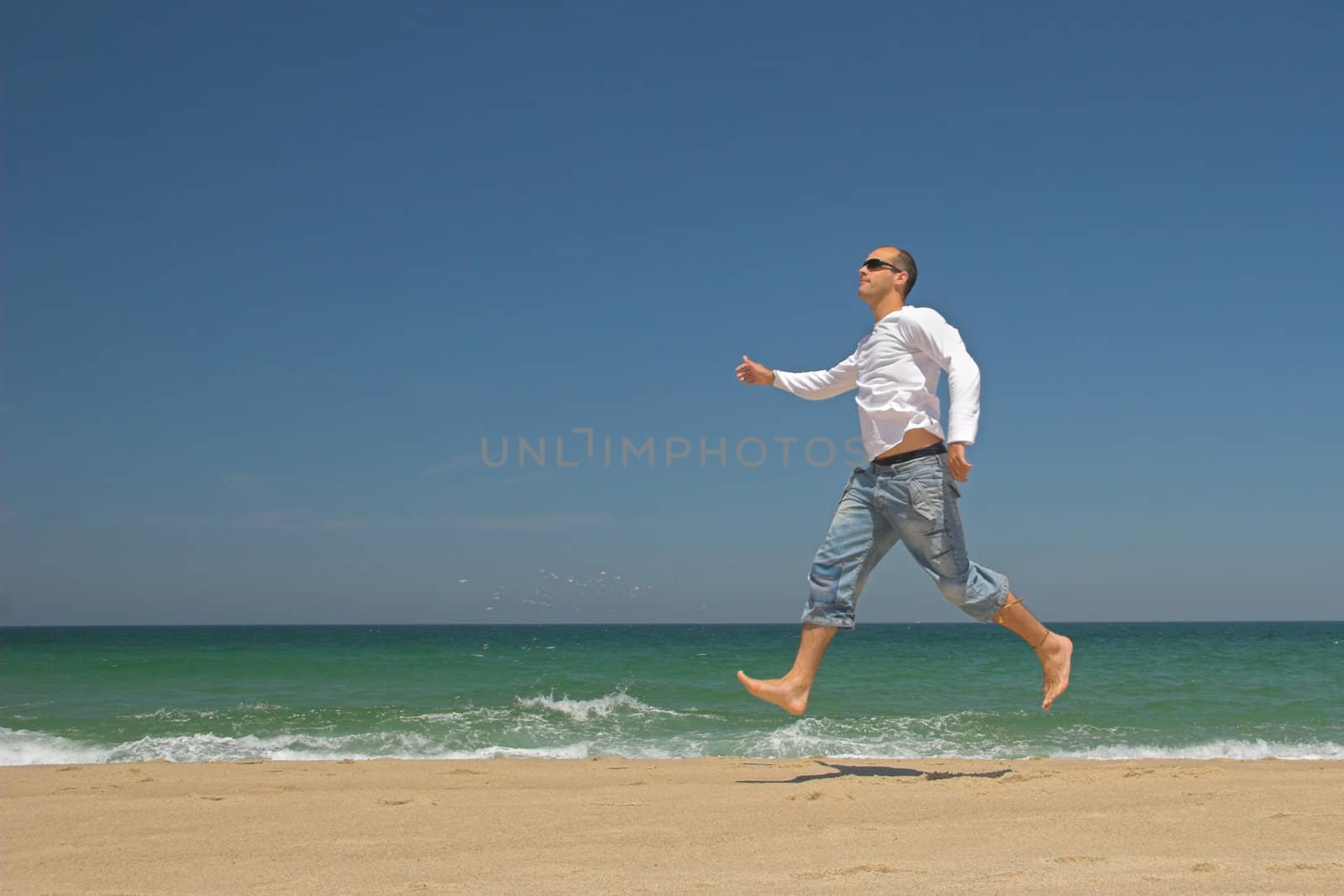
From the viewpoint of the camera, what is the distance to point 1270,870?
2.69m

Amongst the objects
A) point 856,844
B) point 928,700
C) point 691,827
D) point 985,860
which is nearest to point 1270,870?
point 985,860

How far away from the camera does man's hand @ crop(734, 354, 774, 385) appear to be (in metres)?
4.29

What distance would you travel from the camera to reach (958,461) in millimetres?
3682

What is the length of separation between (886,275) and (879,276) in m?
0.03

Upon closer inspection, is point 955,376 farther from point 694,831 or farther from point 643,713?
point 643,713

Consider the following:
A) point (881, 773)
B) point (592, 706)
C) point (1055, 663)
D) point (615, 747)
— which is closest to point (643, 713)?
point (592, 706)

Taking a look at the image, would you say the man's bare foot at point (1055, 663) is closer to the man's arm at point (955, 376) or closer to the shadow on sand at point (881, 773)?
the shadow on sand at point (881, 773)

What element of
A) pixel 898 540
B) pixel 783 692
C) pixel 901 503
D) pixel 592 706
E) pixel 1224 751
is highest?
pixel 901 503

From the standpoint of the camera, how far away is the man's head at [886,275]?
4246mm

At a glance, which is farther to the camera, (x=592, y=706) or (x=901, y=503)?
(x=592, y=706)

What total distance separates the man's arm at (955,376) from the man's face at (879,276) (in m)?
0.26

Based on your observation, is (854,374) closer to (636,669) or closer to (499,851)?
(499,851)

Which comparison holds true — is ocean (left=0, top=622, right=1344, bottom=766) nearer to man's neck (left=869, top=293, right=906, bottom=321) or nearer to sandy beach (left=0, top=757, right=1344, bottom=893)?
sandy beach (left=0, top=757, right=1344, bottom=893)

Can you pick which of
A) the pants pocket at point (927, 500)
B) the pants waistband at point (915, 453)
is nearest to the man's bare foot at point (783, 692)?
the pants pocket at point (927, 500)
